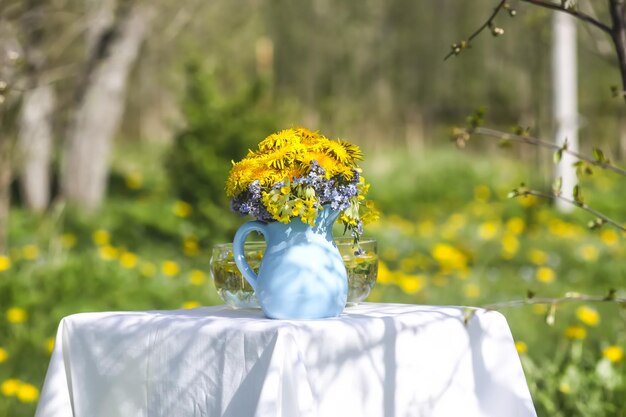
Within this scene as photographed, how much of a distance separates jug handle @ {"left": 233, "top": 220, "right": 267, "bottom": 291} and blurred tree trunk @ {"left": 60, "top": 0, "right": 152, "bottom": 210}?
4956 millimetres

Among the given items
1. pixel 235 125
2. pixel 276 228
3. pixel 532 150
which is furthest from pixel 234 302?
pixel 532 150

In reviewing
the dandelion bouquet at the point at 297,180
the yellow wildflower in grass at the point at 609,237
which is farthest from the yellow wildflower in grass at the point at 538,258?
the dandelion bouquet at the point at 297,180

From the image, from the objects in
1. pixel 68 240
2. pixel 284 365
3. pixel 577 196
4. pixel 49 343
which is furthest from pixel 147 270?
pixel 577 196

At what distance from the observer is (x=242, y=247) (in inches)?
93.4

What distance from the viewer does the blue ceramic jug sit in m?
2.25

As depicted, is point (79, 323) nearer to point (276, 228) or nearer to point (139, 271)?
point (276, 228)

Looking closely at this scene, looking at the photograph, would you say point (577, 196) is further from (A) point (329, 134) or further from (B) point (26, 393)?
(A) point (329, 134)

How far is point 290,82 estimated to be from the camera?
557 inches

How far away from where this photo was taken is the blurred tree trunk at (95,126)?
23.9ft

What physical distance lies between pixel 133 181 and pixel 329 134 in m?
3.42

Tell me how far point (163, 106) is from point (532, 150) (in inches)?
246

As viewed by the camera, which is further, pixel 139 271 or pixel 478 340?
pixel 139 271

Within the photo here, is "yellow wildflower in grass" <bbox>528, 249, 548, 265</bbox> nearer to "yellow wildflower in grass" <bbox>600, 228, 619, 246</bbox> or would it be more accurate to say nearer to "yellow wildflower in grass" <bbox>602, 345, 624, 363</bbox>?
"yellow wildflower in grass" <bbox>600, 228, 619, 246</bbox>

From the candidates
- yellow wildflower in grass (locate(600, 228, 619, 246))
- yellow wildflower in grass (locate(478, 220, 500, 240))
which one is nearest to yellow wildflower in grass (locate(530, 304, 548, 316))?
yellow wildflower in grass (locate(600, 228, 619, 246))
